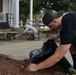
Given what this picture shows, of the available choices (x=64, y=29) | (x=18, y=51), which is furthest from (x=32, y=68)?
(x=18, y=51)

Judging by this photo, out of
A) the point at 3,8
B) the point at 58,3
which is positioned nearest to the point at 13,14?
the point at 3,8

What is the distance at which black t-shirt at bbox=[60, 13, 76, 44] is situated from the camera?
14.3 ft

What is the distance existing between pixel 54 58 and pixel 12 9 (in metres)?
14.1

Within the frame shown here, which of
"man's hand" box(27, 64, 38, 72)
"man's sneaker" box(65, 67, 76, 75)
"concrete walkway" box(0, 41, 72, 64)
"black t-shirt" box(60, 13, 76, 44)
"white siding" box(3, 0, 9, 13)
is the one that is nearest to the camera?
"black t-shirt" box(60, 13, 76, 44)

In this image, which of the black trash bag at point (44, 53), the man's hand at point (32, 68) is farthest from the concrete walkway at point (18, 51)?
the man's hand at point (32, 68)

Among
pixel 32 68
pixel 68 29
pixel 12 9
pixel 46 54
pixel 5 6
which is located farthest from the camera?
pixel 5 6

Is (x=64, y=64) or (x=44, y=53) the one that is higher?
(x=44, y=53)

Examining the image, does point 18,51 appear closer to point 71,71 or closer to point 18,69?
point 18,69

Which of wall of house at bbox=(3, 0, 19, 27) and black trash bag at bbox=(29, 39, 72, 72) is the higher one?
black trash bag at bbox=(29, 39, 72, 72)

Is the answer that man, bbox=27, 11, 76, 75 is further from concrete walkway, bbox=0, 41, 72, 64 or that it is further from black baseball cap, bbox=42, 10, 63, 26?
concrete walkway, bbox=0, 41, 72, 64

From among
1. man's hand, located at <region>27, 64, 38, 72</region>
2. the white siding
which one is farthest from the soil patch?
the white siding

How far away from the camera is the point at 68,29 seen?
4375 mm

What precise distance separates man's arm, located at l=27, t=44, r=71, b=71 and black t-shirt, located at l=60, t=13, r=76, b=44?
0.10m

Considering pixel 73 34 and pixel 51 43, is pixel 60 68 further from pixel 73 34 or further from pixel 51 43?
pixel 73 34
